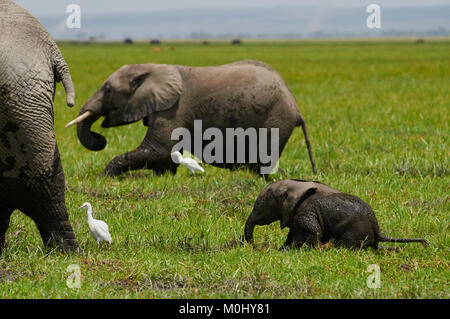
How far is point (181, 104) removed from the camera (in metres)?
8.94

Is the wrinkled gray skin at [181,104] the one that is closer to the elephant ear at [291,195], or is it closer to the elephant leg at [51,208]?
the elephant ear at [291,195]

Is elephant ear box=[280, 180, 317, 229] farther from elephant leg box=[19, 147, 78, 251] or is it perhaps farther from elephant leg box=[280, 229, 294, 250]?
elephant leg box=[19, 147, 78, 251]

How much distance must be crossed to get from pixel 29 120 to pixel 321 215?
251 cm

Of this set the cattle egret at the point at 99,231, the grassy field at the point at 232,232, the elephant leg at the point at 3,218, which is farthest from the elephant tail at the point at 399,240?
the elephant leg at the point at 3,218

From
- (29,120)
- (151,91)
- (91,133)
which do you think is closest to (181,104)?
(151,91)

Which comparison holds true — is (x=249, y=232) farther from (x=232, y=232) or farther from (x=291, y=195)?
(x=291, y=195)

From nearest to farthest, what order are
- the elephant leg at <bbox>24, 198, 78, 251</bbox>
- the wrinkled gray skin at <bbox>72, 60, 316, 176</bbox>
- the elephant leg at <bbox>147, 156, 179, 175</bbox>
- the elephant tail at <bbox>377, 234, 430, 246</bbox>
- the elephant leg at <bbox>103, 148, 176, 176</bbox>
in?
the elephant leg at <bbox>24, 198, 78, 251</bbox>
the elephant tail at <bbox>377, 234, 430, 246</bbox>
the wrinkled gray skin at <bbox>72, 60, 316, 176</bbox>
the elephant leg at <bbox>103, 148, 176, 176</bbox>
the elephant leg at <bbox>147, 156, 179, 175</bbox>

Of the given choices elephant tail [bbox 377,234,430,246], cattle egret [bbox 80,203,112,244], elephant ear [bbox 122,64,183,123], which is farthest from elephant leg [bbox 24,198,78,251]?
elephant ear [bbox 122,64,183,123]

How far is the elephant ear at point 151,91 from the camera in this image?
29.2 feet

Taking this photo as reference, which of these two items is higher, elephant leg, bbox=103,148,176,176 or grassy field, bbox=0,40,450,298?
elephant leg, bbox=103,148,176,176

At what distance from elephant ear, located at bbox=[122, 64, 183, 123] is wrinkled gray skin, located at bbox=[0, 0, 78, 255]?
3346mm

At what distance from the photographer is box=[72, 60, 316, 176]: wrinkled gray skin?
29.0 feet

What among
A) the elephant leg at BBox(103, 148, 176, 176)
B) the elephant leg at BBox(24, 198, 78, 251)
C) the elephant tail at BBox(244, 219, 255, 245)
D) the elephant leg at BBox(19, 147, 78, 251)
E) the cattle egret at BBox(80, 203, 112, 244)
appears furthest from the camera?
the elephant leg at BBox(103, 148, 176, 176)

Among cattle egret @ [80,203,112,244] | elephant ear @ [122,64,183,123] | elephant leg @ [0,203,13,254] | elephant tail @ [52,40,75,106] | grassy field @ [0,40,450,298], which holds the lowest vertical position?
grassy field @ [0,40,450,298]
